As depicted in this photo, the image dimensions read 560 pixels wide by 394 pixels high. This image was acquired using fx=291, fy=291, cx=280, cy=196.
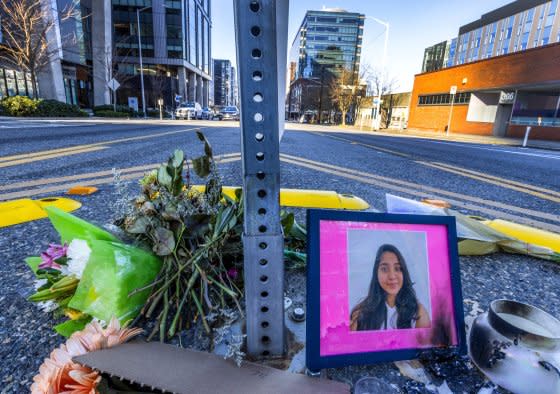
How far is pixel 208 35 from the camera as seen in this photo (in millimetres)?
61406

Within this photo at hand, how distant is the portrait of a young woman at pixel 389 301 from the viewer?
2.81 feet

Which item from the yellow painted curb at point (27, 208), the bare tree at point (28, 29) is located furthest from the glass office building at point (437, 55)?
the yellow painted curb at point (27, 208)

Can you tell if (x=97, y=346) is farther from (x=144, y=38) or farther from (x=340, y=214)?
(x=144, y=38)

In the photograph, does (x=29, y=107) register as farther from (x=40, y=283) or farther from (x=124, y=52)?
(x=124, y=52)

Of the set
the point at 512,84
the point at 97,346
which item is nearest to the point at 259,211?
the point at 97,346

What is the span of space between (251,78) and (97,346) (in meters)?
0.76

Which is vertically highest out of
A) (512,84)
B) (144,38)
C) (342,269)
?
(144,38)

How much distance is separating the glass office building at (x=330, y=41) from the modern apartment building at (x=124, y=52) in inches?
960

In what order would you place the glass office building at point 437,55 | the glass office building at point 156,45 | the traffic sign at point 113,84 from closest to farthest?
the traffic sign at point 113,84 < the glass office building at point 156,45 < the glass office building at point 437,55

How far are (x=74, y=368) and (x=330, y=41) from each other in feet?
268

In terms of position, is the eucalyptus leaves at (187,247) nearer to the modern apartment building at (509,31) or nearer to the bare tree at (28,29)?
the bare tree at (28,29)

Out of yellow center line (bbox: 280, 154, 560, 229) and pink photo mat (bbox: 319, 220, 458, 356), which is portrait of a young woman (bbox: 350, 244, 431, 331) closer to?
pink photo mat (bbox: 319, 220, 458, 356)

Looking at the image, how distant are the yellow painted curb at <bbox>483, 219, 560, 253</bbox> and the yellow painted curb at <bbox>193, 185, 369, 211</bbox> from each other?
981 millimetres

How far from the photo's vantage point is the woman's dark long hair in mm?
857
